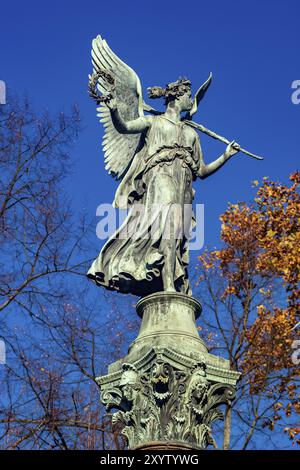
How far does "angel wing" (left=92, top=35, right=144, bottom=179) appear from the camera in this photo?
1265cm

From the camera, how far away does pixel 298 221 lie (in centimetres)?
2595

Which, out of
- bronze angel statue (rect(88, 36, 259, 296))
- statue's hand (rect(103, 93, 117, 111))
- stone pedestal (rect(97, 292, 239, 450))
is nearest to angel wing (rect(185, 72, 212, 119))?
bronze angel statue (rect(88, 36, 259, 296))

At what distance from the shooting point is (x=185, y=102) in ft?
41.3

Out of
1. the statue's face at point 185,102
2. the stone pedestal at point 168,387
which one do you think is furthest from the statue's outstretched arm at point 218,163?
the stone pedestal at point 168,387

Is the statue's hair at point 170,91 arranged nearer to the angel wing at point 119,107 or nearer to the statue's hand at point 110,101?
the angel wing at point 119,107

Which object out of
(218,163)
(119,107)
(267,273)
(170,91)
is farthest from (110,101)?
(267,273)

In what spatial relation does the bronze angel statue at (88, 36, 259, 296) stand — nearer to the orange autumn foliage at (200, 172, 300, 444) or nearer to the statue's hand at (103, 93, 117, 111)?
the statue's hand at (103, 93, 117, 111)

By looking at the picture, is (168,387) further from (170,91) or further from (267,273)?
(267,273)

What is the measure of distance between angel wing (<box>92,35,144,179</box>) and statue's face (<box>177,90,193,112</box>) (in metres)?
0.55

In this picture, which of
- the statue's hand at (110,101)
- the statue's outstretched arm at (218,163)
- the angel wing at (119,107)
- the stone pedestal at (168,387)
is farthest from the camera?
the angel wing at (119,107)

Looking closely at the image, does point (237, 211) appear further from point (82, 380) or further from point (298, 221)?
point (82, 380)

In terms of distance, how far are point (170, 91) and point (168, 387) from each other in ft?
14.3

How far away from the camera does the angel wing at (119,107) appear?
12.6 metres
